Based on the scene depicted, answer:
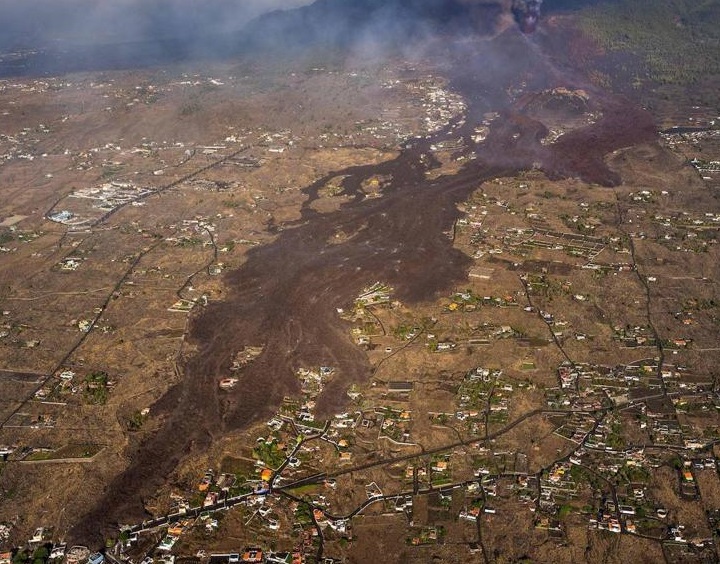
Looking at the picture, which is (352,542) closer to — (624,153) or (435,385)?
(435,385)

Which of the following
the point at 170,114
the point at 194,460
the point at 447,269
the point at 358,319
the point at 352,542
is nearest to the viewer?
the point at 352,542

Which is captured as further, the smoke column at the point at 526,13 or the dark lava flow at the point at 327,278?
the smoke column at the point at 526,13

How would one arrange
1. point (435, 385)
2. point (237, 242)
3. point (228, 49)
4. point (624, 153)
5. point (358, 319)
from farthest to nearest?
point (228, 49) < point (624, 153) < point (237, 242) < point (358, 319) < point (435, 385)

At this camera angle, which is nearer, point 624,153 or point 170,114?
point 624,153

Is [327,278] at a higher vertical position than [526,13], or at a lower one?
higher

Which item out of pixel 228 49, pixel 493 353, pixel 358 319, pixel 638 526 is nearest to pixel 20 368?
pixel 358 319

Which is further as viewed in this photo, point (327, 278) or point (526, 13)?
point (526, 13)

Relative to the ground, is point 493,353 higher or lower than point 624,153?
higher

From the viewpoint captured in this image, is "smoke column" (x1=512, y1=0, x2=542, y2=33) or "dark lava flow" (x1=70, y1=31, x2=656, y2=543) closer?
"dark lava flow" (x1=70, y1=31, x2=656, y2=543)
